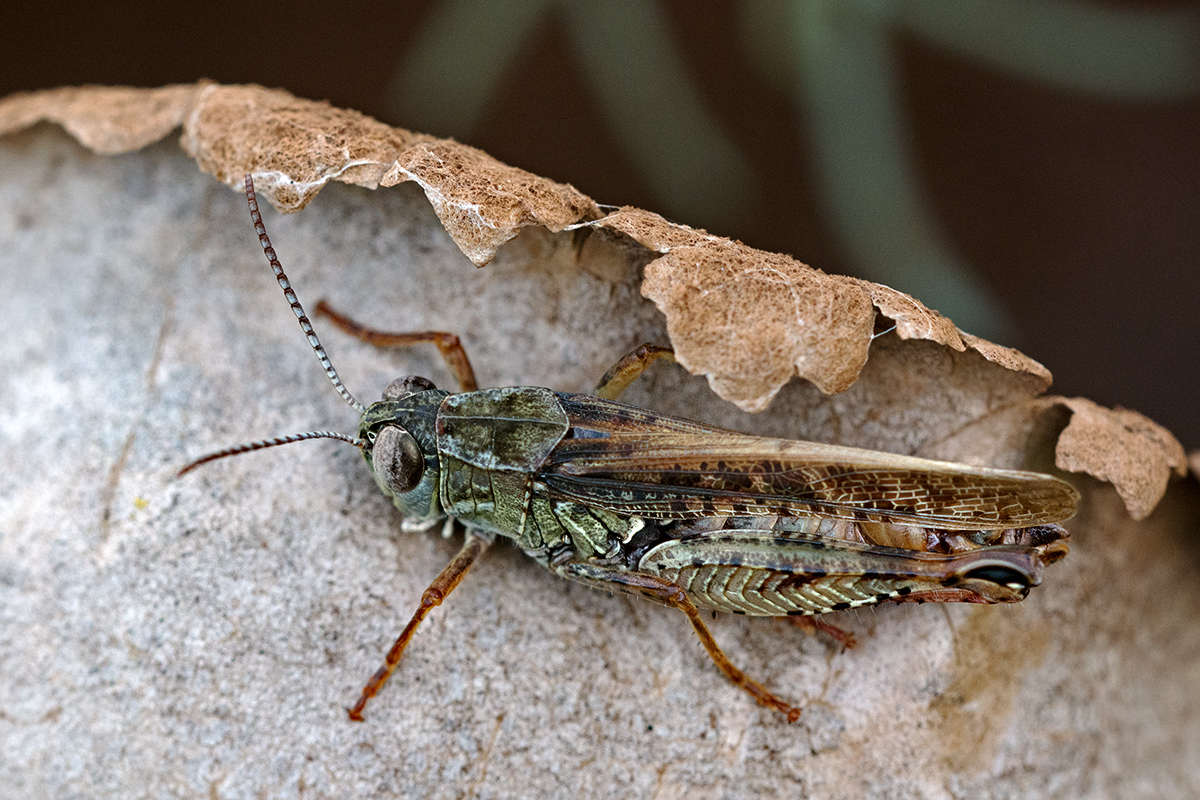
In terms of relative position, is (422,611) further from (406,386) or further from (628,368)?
(628,368)

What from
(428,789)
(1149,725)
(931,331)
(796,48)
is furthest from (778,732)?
(796,48)

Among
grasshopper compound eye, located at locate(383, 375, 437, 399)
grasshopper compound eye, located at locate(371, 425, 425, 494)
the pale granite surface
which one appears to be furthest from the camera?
grasshopper compound eye, located at locate(383, 375, 437, 399)

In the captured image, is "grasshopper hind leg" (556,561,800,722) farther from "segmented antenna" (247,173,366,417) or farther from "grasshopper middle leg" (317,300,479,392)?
"segmented antenna" (247,173,366,417)

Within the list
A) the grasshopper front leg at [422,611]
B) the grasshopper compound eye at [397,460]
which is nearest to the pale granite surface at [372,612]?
the grasshopper front leg at [422,611]

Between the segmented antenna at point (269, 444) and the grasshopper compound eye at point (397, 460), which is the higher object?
the grasshopper compound eye at point (397, 460)

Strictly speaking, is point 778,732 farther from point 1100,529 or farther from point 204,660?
point 204,660

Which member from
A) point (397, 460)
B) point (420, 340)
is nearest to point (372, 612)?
point (397, 460)

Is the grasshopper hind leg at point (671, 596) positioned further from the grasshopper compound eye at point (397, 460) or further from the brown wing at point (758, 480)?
the grasshopper compound eye at point (397, 460)

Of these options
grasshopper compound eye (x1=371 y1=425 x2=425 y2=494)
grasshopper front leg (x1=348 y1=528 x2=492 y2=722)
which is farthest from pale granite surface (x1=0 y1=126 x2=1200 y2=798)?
grasshopper compound eye (x1=371 y1=425 x2=425 y2=494)
